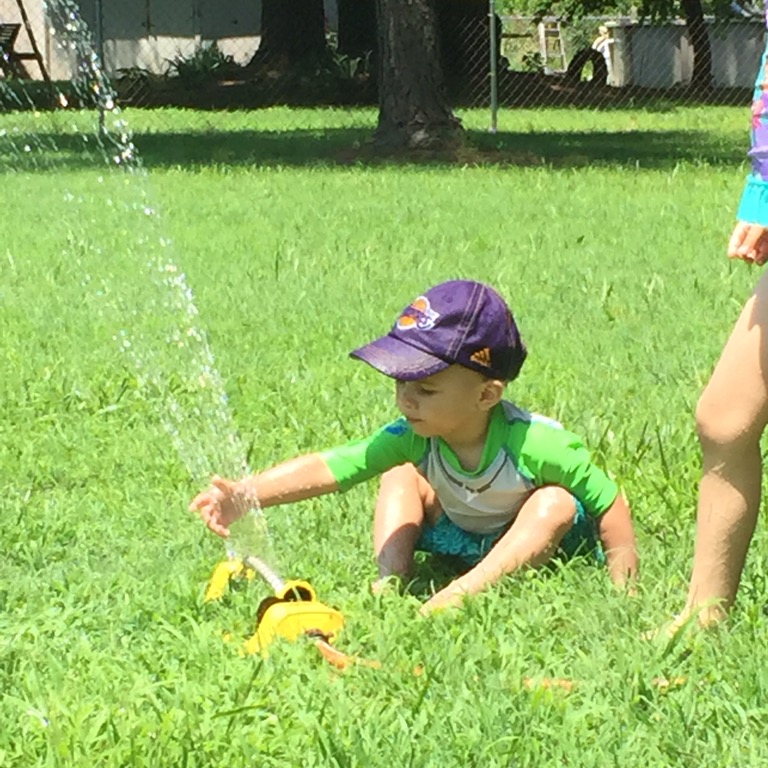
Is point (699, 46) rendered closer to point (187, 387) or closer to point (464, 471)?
point (187, 387)

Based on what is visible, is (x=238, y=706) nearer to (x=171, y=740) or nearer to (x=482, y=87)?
(x=171, y=740)

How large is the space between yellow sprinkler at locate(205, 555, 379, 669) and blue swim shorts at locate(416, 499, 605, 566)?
0.47m

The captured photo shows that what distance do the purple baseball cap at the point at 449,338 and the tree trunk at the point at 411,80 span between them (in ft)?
36.4

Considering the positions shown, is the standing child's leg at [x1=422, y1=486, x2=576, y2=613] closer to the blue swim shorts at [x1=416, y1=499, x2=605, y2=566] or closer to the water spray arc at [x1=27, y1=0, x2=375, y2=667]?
the blue swim shorts at [x1=416, y1=499, x2=605, y2=566]

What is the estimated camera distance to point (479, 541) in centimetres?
372

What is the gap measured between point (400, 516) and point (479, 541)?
0.62 feet

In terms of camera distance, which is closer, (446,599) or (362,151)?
(446,599)

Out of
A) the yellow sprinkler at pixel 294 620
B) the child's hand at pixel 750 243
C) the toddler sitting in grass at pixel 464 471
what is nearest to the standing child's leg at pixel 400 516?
the toddler sitting in grass at pixel 464 471

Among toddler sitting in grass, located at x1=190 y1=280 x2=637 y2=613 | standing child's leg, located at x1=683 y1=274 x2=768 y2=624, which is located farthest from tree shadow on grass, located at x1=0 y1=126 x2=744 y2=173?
standing child's leg, located at x1=683 y1=274 x2=768 y2=624

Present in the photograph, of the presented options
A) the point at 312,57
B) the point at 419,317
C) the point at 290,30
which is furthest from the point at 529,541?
the point at 290,30

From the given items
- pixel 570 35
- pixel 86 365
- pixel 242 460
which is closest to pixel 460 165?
pixel 86 365

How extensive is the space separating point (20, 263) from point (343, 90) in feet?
53.8

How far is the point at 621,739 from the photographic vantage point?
107 inches

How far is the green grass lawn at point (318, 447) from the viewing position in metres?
2.75
